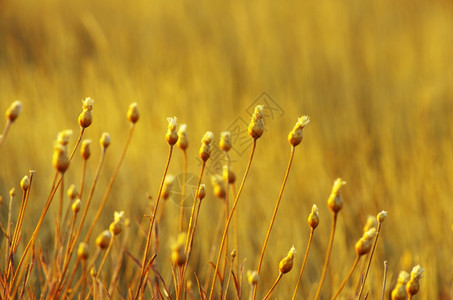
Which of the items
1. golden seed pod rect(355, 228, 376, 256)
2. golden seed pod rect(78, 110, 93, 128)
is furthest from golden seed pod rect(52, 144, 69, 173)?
golden seed pod rect(355, 228, 376, 256)

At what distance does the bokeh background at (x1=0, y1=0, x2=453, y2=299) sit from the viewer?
1.73m

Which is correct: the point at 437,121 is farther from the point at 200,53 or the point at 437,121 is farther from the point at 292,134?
the point at 292,134

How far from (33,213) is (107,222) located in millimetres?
231

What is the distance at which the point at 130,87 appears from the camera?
2562 millimetres

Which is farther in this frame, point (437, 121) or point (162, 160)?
point (437, 121)

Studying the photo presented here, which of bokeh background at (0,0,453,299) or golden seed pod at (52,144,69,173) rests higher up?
bokeh background at (0,0,453,299)

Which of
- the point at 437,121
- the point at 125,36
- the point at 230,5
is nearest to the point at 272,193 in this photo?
the point at 437,121

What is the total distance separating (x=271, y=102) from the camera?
8.33 feet

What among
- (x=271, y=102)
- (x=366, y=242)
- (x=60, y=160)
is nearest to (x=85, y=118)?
(x=60, y=160)

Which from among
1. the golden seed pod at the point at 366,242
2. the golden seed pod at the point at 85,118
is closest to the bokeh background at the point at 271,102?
the golden seed pod at the point at 366,242

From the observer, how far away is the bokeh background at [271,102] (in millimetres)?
1727

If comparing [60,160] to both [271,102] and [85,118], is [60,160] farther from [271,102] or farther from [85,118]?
[271,102]

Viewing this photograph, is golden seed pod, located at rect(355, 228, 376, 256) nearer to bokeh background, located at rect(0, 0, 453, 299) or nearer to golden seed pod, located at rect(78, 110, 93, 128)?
golden seed pod, located at rect(78, 110, 93, 128)

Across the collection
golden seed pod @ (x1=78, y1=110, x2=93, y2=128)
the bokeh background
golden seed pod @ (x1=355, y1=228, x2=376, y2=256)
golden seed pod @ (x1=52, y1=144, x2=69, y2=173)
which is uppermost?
the bokeh background
